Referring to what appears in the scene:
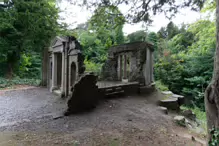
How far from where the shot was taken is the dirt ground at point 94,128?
3.84 meters

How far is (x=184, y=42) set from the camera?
19.9 metres

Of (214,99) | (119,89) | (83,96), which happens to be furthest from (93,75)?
(214,99)

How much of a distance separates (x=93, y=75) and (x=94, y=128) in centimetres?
233

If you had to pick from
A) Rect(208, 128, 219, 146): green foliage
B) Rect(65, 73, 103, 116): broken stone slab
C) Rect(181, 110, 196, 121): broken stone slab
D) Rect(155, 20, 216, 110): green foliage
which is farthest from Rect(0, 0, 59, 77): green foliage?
Rect(208, 128, 219, 146): green foliage

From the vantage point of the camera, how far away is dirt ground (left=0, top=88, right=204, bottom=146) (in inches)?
151

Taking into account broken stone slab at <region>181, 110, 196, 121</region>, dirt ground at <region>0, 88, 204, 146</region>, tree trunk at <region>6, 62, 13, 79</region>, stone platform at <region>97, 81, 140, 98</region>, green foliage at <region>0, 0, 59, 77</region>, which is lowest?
broken stone slab at <region>181, 110, 196, 121</region>

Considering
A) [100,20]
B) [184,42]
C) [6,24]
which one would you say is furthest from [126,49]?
[184,42]

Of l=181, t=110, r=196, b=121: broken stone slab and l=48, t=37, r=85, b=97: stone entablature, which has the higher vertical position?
l=48, t=37, r=85, b=97: stone entablature

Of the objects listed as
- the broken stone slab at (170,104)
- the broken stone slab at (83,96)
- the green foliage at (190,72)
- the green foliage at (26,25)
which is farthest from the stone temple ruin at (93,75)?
the green foliage at (190,72)

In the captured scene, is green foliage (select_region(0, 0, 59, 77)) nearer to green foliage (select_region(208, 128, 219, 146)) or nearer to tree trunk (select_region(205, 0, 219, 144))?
tree trunk (select_region(205, 0, 219, 144))

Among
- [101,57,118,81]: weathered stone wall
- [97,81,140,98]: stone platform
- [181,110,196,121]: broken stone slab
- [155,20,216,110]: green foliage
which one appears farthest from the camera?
[155,20,216,110]: green foliage

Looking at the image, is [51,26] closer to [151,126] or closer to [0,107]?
[0,107]

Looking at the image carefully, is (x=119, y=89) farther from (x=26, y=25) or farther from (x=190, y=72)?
(x=26, y=25)

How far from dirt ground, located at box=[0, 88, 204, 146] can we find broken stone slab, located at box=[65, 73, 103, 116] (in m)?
0.39
